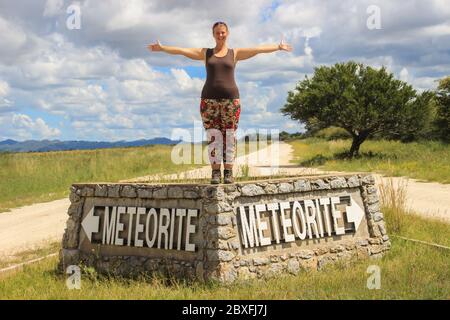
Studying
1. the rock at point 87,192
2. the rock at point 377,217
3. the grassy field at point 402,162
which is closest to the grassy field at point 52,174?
the grassy field at point 402,162

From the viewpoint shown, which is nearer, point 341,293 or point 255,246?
point 341,293

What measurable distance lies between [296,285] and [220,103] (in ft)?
8.46

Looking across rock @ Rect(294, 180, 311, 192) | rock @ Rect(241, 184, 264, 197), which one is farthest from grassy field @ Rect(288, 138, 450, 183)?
rock @ Rect(241, 184, 264, 197)

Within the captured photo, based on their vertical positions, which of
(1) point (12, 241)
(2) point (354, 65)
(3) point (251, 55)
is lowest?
(1) point (12, 241)

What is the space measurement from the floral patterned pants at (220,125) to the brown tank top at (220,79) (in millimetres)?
80

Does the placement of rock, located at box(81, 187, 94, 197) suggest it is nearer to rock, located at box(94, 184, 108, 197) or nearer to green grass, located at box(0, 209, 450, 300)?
rock, located at box(94, 184, 108, 197)

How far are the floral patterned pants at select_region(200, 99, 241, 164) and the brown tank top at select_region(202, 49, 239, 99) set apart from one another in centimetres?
8

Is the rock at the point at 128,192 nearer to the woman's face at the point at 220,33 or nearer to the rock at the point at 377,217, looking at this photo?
the woman's face at the point at 220,33

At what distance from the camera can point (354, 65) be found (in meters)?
29.3

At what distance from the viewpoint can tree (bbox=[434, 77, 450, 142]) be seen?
31594 mm

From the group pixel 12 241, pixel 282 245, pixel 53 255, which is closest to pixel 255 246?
pixel 282 245

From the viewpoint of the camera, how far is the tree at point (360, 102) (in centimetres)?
2750

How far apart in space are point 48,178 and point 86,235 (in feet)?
A: 47.3
